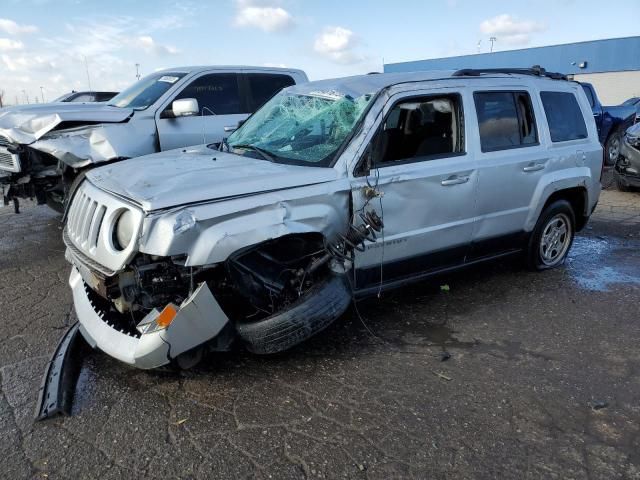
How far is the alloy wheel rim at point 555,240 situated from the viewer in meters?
5.10

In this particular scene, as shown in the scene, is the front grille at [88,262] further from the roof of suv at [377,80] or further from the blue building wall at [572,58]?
the blue building wall at [572,58]

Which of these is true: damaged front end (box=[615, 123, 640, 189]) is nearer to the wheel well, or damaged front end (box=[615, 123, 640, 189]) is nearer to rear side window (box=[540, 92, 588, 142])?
the wheel well

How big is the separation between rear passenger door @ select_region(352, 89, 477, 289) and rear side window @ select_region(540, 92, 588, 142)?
123cm

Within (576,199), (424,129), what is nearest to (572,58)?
(576,199)

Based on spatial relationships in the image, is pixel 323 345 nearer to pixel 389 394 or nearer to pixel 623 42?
pixel 389 394

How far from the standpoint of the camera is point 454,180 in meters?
3.99

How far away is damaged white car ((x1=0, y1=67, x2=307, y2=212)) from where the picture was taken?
216 inches

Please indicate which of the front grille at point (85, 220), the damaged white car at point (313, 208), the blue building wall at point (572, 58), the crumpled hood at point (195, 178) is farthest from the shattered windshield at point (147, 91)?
the blue building wall at point (572, 58)

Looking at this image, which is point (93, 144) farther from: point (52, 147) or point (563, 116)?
point (563, 116)

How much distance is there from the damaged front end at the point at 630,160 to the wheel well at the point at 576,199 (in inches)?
193

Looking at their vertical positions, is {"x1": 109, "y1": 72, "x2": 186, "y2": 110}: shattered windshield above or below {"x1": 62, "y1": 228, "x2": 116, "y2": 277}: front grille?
above

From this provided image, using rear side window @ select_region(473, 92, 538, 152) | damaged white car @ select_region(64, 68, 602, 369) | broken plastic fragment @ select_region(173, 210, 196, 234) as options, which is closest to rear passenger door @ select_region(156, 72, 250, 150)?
damaged white car @ select_region(64, 68, 602, 369)

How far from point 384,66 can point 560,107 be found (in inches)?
1675

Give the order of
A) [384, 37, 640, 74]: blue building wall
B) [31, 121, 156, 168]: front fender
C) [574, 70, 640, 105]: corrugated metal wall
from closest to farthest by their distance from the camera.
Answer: [31, 121, 156, 168]: front fender
[574, 70, 640, 105]: corrugated metal wall
[384, 37, 640, 74]: blue building wall
